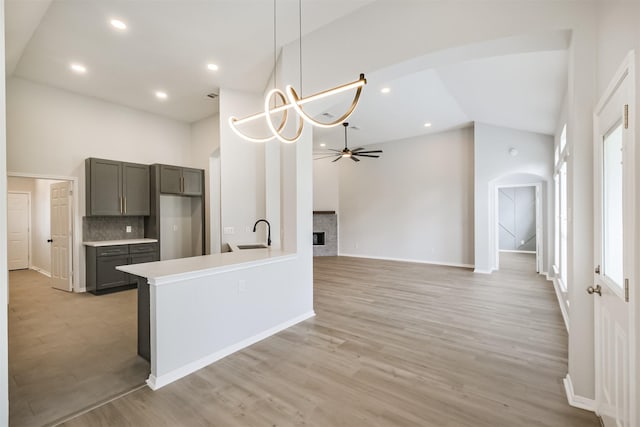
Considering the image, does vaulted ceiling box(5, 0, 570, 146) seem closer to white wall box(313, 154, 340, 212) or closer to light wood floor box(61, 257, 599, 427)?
light wood floor box(61, 257, 599, 427)

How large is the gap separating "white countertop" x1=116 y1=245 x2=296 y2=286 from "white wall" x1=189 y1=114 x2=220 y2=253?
349cm

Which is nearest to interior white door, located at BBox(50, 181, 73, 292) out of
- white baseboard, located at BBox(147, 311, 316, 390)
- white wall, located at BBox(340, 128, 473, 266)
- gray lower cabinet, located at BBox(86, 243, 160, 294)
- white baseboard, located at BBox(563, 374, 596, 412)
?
gray lower cabinet, located at BBox(86, 243, 160, 294)

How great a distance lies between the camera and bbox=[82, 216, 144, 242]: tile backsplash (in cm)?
539

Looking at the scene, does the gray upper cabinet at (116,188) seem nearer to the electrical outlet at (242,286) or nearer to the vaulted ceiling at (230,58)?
the vaulted ceiling at (230,58)

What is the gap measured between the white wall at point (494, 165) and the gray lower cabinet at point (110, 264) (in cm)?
722

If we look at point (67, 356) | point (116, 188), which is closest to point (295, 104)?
point (67, 356)

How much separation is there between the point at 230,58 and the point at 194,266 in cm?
309

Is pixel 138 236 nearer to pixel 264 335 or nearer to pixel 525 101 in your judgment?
pixel 264 335

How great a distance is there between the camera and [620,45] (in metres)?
1.59

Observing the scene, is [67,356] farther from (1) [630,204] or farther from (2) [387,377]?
(1) [630,204]

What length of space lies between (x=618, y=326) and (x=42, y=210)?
10.2 metres

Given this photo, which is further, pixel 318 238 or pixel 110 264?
pixel 318 238

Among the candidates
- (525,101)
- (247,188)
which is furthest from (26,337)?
(525,101)

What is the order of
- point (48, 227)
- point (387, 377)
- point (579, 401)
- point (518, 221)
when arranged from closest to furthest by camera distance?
point (579, 401), point (387, 377), point (48, 227), point (518, 221)
